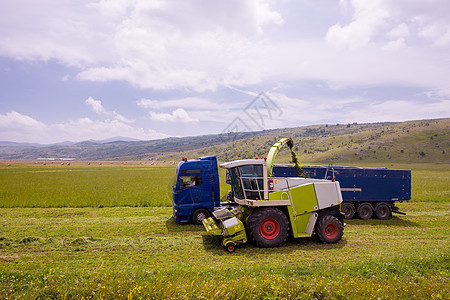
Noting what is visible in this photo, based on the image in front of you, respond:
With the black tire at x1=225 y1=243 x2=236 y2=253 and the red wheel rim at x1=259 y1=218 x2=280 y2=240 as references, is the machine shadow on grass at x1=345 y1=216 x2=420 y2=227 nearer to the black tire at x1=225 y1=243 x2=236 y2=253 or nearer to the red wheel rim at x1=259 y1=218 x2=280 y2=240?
the red wheel rim at x1=259 y1=218 x2=280 y2=240

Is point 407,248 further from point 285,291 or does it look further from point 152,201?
point 152,201

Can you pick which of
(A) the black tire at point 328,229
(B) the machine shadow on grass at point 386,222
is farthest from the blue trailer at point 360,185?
(A) the black tire at point 328,229

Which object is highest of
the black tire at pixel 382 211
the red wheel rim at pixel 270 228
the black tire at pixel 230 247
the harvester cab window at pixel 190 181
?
the harvester cab window at pixel 190 181

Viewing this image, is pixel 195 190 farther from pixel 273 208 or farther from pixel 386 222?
pixel 386 222

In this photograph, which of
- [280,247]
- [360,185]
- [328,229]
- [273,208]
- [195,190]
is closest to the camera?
[280,247]

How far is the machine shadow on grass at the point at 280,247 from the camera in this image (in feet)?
33.0

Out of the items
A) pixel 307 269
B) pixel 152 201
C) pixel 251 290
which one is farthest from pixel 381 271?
pixel 152 201

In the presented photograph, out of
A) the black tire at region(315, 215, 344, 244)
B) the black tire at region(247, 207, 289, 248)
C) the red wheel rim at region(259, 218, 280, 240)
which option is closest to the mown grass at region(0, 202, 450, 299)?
the black tire at region(315, 215, 344, 244)

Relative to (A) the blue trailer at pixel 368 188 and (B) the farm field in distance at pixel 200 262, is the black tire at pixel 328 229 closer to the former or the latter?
(B) the farm field in distance at pixel 200 262

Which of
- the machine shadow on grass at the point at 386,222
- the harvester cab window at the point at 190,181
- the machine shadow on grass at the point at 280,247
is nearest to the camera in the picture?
the machine shadow on grass at the point at 280,247

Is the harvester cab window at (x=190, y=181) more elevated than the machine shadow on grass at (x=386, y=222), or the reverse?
the harvester cab window at (x=190, y=181)

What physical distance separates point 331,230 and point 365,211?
266 inches

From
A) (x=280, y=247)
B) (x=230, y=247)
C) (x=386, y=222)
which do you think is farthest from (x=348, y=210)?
(x=230, y=247)

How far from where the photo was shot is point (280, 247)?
A: 34.4 ft
